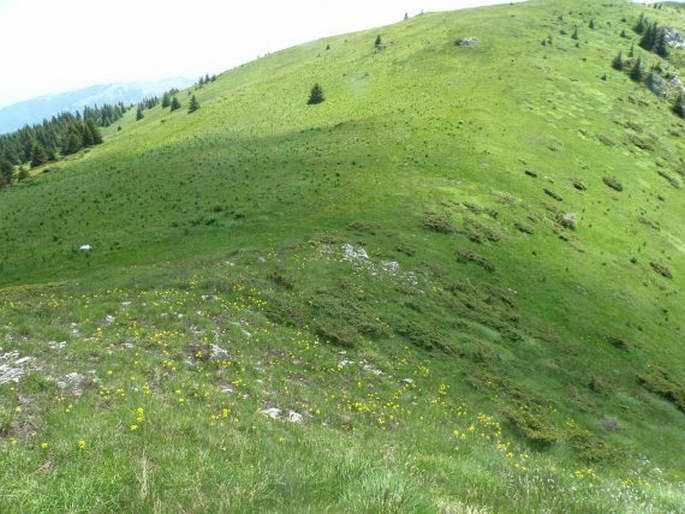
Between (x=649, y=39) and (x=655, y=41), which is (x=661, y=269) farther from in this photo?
(x=655, y=41)

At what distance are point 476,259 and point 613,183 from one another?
34.6 m

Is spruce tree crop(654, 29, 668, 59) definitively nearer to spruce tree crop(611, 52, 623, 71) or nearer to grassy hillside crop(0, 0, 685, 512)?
spruce tree crop(611, 52, 623, 71)

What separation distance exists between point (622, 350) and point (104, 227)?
42.9m

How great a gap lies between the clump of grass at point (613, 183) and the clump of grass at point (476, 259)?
1298 inches

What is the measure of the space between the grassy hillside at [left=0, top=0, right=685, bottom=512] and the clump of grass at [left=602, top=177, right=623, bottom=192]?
2.01ft

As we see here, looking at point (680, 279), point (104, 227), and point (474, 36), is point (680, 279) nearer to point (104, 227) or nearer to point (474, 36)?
point (104, 227)

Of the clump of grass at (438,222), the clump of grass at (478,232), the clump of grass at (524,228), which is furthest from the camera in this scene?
the clump of grass at (524,228)

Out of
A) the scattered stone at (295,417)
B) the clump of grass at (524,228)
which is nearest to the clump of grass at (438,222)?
the clump of grass at (524,228)

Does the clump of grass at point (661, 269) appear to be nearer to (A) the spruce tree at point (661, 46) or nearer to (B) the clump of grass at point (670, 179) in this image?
(B) the clump of grass at point (670, 179)

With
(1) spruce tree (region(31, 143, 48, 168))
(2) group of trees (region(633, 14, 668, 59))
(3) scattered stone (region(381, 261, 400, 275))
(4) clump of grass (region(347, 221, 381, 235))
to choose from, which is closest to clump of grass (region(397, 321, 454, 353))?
(3) scattered stone (region(381, 261, 400, 275))

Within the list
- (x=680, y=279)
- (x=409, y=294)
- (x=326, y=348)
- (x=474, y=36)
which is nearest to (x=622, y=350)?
(x=409, y=294)

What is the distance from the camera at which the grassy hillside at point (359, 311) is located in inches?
316

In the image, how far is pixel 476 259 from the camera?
118 feet

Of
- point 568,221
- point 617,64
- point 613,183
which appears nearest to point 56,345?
point 568,221
